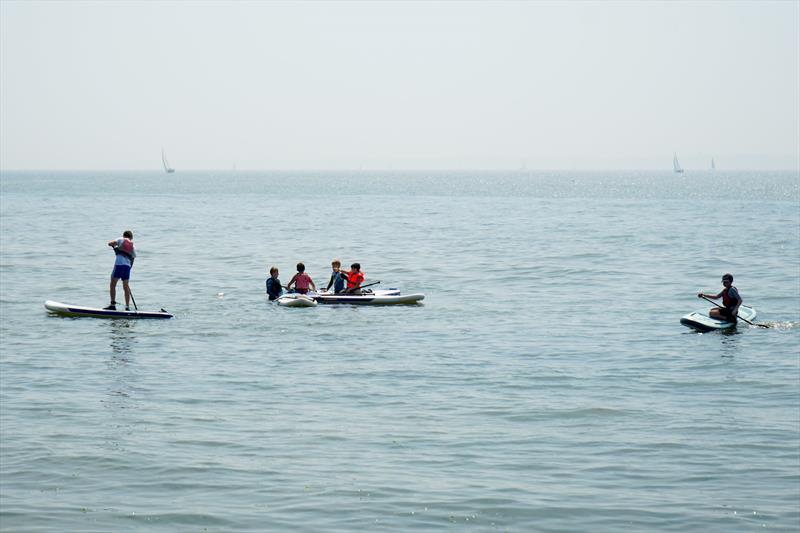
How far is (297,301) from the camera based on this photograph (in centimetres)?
2747

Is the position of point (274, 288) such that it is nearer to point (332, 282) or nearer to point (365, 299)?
point (332, 282)

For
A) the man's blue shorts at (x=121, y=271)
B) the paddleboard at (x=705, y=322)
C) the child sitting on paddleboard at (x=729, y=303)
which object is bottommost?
the paddleboard at (x=705, y=322)

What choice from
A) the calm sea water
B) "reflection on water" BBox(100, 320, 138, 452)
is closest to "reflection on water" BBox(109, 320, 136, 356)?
"reflection on water" BBox(100, 320, 138, 452)

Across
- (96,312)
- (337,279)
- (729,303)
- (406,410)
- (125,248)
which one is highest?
(125,248)

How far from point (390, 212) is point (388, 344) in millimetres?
72106

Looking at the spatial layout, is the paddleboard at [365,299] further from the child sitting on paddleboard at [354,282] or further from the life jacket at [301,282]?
the life jacket at [301,282]

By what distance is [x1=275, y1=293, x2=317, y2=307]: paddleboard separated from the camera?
27.5 m

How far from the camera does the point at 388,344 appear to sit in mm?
22219

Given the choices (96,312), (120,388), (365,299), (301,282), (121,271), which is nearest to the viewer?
(120,388)

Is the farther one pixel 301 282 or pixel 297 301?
pixel 301 282

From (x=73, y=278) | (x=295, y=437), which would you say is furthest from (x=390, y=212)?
(x=295, y=437)

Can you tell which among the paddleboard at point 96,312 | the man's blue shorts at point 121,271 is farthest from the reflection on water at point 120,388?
the man's blue shorts at point 121,271

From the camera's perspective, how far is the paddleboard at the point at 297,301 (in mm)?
27484

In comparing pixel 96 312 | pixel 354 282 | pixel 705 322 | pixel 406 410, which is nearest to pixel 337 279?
pixel 354 282
